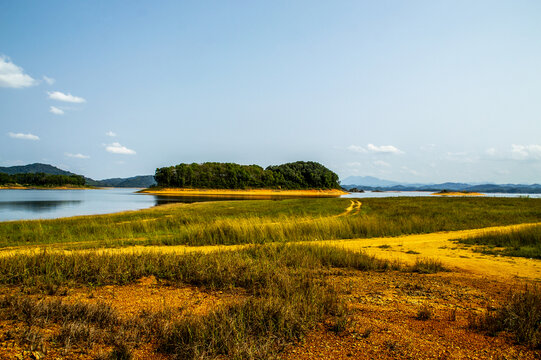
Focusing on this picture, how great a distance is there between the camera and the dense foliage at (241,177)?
419 feet

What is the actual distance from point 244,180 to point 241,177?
2.31 metres

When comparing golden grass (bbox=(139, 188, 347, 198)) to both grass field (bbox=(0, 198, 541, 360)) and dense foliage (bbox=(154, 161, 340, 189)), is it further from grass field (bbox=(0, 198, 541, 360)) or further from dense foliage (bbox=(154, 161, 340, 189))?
grass field (bbox=(0, 198, 541, 360))

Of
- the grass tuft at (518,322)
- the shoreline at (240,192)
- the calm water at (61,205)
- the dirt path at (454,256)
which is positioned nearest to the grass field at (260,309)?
the grass tuft at (518,322)

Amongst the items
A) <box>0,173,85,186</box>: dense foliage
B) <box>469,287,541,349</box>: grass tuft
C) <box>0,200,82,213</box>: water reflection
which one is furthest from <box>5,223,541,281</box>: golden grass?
<box>0,173,85,186</box>: dense foliage

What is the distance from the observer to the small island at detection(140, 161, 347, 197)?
126m

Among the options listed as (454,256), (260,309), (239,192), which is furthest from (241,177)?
(260,309)

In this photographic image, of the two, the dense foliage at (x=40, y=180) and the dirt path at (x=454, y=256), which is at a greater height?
the dense foliage at (x=40, y=180)

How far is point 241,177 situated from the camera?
14475 cm

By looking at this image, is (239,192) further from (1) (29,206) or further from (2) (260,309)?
(2) (260,309)

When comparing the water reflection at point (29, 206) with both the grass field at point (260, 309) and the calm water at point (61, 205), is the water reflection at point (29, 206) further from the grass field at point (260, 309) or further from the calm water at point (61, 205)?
the grass field at point (260, 309)

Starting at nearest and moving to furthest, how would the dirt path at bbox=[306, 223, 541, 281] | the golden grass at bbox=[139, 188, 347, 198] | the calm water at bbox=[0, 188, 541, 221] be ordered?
the dirt path at bbox=[306, 223, 541, 281]
the calm water at bbox=[0, 188, 541, 221]
the golden grass at bbox=[139, 188, 347, 198]

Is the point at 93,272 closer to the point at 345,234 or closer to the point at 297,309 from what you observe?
the point at 297,309

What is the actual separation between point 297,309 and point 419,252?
9.85 meters

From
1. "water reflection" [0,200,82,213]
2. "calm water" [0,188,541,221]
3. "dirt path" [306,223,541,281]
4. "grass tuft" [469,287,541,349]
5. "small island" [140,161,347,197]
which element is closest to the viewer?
"grass tuft" [469,287,541,349]
